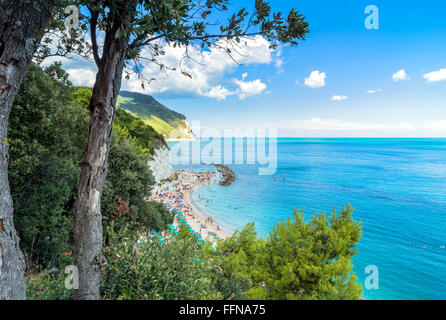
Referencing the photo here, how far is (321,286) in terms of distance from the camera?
8305mm

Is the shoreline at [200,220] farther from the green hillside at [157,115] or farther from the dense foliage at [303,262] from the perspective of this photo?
the green hillside at [157,115]

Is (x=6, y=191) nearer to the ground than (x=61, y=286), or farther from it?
farther from it

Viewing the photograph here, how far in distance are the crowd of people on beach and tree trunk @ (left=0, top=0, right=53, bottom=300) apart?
12.9 m

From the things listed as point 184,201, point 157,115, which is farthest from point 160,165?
point 157,115

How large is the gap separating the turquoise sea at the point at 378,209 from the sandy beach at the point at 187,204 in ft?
6.98

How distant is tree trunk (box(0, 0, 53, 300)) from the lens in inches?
103

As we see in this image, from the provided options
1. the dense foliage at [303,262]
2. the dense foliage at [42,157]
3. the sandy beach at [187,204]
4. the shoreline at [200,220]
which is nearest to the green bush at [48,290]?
the dense foliage at [42,157]

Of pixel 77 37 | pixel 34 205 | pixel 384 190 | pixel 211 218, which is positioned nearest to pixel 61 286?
pixel 77 37

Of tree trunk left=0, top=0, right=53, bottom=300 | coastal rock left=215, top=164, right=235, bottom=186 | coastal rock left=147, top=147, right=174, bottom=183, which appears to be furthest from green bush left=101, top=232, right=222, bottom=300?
coastal rock left=215, top=164, right=235, bottom=186

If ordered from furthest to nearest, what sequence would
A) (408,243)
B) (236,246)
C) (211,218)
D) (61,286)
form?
(211,218) < (408,243) < (236,246) < (61,286)

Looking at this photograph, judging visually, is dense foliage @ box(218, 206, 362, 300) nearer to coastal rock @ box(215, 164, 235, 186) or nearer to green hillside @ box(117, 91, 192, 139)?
coastal rock @ box(215, 164, 235, 186)

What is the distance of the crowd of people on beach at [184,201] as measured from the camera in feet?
83.5

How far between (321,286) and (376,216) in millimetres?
32958
